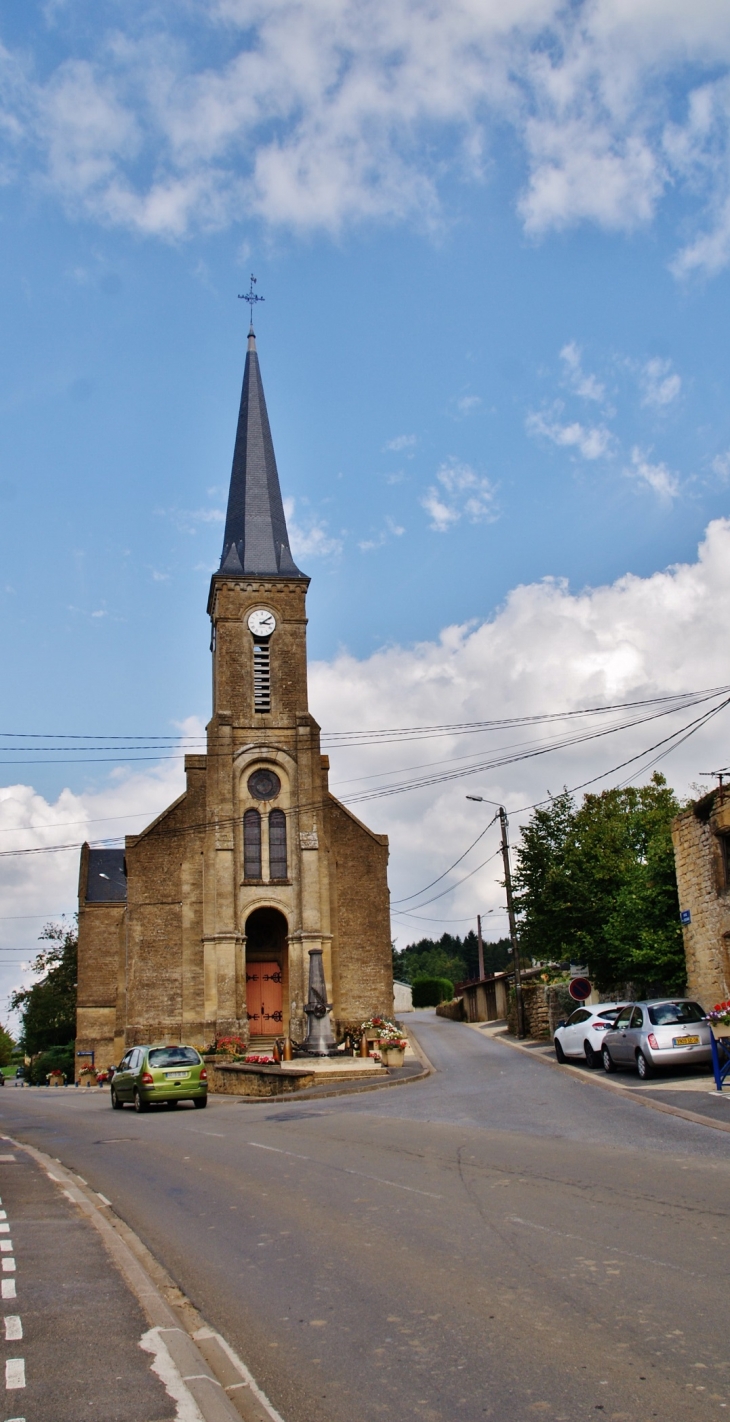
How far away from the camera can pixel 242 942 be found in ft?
126

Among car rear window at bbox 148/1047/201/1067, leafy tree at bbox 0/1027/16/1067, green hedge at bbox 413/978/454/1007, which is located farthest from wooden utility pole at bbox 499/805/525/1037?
leafy tree at bbox 0/1027/16/1067

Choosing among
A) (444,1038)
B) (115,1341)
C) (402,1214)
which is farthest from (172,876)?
(115,1341)

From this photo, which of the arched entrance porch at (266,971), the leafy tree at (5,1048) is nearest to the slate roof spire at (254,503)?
the arched entrance porch at (266,971)

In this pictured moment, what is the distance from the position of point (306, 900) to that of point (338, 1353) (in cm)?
3389

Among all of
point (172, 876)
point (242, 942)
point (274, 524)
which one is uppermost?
point (274, 524)

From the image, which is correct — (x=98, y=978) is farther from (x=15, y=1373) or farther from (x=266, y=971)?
(x=15, y=1373)

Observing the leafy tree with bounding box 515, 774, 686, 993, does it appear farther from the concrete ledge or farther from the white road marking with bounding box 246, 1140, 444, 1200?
the white road marking with bounding box 246, 1140, 444, 1200

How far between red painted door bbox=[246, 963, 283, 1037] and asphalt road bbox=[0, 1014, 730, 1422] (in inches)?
976

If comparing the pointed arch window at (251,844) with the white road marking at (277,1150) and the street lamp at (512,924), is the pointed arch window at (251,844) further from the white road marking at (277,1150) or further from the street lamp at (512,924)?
the white road marking at (277,1150)

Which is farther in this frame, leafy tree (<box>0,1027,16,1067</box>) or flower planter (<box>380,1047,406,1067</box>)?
leafy tree (<box>0,1027,16,1067</box>)

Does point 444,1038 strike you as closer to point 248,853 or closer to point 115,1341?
point 248,853

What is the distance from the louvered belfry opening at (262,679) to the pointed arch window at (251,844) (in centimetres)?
412

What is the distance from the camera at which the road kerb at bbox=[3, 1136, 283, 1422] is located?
Answer: 4520 millimetres

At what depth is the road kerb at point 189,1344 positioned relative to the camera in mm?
4520
